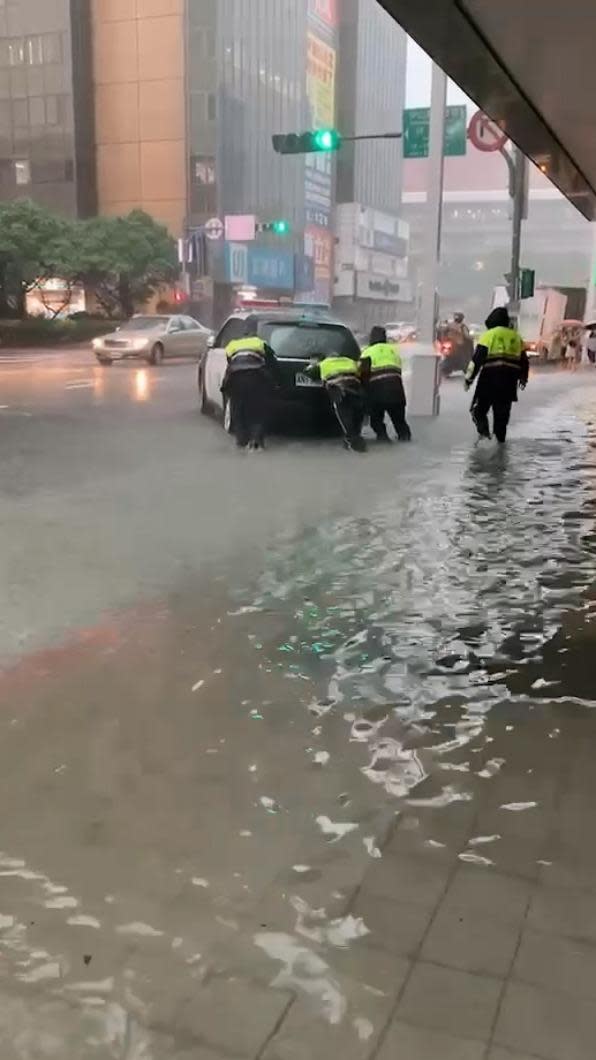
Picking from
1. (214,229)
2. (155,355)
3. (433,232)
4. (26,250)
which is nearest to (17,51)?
(214,229)

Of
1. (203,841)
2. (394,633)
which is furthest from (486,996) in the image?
(394,633)

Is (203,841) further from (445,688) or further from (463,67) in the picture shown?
(463,67)

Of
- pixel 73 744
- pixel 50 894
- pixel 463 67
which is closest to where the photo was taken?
pixel 50 894

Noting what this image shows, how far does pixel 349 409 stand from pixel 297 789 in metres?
8.61

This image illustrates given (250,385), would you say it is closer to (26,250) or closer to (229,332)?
(229,332)

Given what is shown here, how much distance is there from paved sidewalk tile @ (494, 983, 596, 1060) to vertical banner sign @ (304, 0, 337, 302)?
72.4m

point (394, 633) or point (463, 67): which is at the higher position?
point (463, 67)

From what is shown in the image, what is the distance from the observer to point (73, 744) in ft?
12.7

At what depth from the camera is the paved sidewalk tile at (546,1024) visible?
2299mm

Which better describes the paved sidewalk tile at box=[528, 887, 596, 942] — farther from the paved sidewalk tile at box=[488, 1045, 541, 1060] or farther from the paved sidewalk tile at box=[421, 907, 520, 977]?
the paved sidewalk tile at box=[488, 1045, 541, 1060]

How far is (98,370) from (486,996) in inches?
1032

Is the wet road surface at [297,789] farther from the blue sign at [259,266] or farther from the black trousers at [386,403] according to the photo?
the blue sign at [259,266]

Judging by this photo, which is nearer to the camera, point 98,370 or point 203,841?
point 203,841

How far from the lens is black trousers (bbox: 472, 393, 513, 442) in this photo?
12469mm
